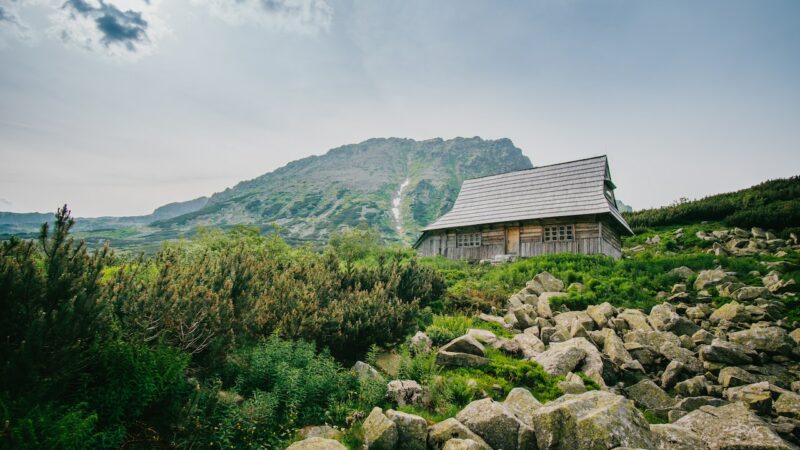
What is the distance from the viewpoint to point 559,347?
29.0ft

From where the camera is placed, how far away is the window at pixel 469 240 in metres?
27.1

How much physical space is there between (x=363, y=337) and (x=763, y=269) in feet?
51.1

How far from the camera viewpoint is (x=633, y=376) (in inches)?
343

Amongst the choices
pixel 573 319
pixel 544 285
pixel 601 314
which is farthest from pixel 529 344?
pixel 544 285

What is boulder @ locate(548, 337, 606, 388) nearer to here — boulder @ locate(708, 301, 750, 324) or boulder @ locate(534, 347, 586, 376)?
boulder @ locate(534, 347, 586, 376)

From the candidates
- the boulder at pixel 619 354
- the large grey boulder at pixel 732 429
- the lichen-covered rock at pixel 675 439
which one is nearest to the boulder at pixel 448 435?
the lichen-covered rock at pixel 675 439

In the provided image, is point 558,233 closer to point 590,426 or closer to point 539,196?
point 539,196

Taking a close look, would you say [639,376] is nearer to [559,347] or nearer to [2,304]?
[559,347]

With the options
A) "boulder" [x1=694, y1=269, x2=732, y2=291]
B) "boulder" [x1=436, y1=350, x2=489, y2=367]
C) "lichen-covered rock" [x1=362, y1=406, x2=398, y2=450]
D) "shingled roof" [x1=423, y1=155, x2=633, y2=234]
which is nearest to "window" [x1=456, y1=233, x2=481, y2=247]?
"shingled roof" [x1=423, y1=155, x2=633, y2=234]

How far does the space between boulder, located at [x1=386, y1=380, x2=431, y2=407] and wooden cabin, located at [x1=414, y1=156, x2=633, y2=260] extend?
18.8m

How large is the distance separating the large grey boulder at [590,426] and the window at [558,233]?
19420 mm

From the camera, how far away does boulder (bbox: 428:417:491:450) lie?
5.34 metres

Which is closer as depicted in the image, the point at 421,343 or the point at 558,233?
the point at 421,343

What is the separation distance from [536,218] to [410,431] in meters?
20.7
